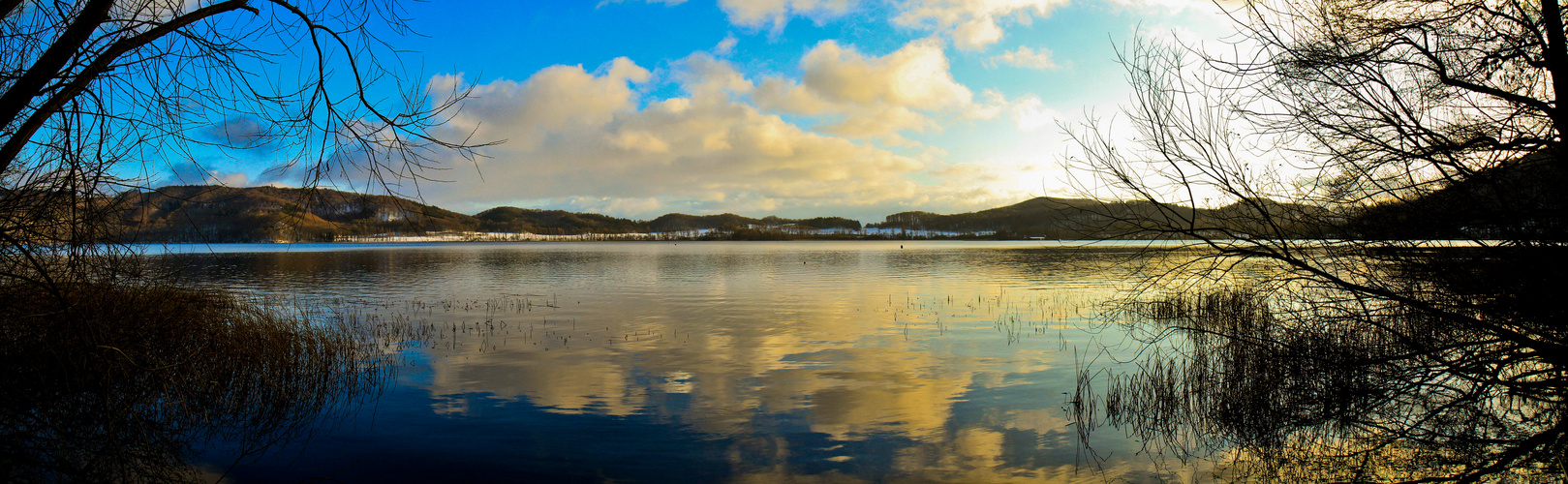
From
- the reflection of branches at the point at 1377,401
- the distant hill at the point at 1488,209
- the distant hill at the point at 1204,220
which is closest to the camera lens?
Result: the distant hill at the point at 1488,209

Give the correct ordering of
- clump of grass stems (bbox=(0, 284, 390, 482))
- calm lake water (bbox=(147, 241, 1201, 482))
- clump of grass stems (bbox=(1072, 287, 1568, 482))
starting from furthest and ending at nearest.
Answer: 1. calm lake water (bbox=(147, 241, 1201, 482))
2. clump of grass stems (bbox=(0, 284, 390, 482))
3. clump of grass stems (bbox=(1072, 287, 1568, 482))

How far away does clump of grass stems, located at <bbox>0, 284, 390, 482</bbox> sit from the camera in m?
7.32

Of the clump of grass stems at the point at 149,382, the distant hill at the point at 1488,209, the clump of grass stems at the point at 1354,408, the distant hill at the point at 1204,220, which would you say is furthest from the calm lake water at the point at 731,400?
the distant hill at the point at 1488,209

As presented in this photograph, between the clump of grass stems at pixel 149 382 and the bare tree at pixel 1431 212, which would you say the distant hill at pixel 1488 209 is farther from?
the clump of grass stems at pixel 149 382

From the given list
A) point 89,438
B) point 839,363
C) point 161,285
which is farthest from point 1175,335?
point 161,285

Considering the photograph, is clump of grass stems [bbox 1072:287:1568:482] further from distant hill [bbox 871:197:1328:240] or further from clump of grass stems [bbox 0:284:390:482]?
clump of grass stems [bbox 0:284:390:482]

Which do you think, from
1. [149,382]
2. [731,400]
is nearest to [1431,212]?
[731,400]

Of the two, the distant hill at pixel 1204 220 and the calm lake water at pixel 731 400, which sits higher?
the distant hill at pixel 1204 220

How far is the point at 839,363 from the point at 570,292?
1920 centimetres

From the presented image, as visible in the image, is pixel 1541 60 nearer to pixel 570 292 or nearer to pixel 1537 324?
pixel 1537 324

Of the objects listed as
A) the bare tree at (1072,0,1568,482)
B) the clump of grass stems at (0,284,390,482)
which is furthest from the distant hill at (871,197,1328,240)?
the clump of grass stems at (0,284,390,482)

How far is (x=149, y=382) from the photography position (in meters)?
8.91

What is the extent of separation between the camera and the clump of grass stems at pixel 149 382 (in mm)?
7320

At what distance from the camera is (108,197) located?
5.57m
